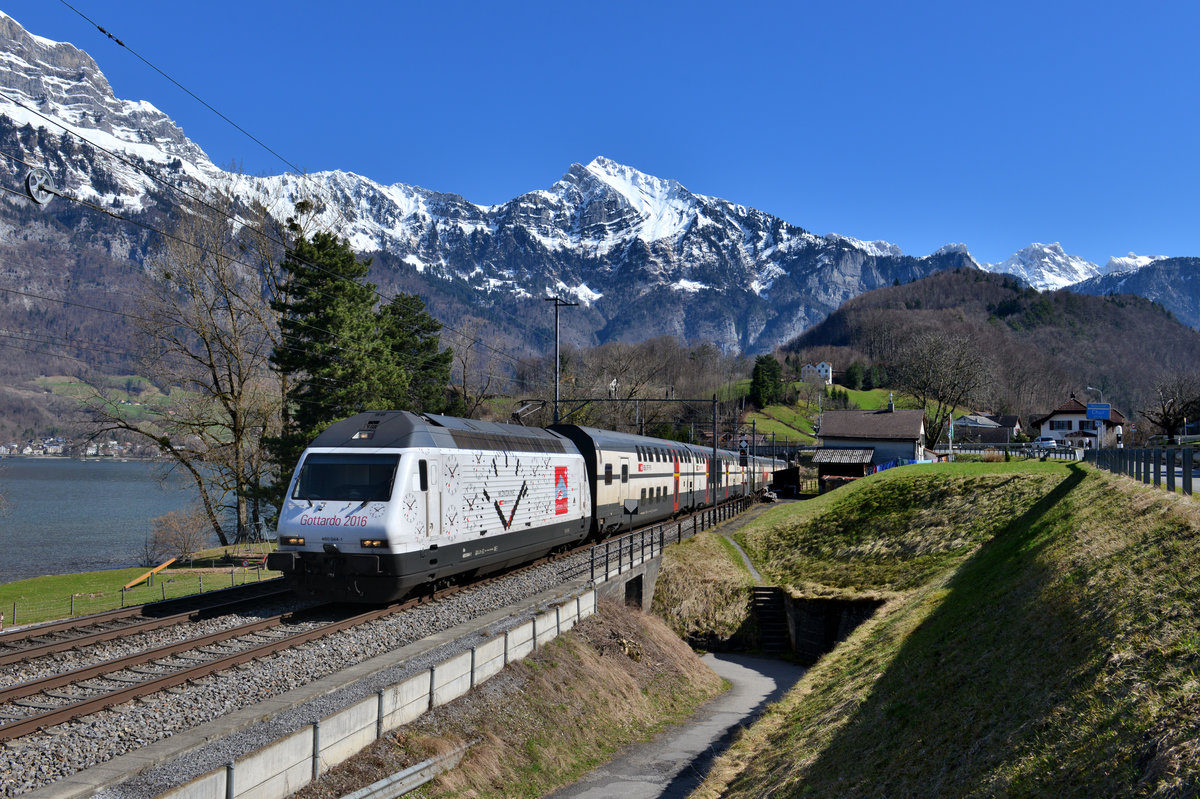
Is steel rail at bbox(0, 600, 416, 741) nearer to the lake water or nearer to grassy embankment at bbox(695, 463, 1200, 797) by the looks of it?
grassy embankment at bbox(695, 463, 1200, 797)

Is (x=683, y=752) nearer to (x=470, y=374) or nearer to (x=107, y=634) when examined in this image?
(x=107, y=634)

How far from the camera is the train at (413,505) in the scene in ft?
53.7

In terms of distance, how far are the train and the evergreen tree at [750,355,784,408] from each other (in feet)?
419

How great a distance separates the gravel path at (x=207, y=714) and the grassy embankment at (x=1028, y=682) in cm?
662

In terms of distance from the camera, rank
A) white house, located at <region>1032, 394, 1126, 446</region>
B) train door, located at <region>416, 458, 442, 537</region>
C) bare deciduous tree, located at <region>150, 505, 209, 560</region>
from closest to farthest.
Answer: train door, located at <region>416, 458, 442, 537</region> < bare deciduous tree, located at <region>150, 505, 209, 560</region> < white house, located at <region>1032, 394, 1126, 446</region>

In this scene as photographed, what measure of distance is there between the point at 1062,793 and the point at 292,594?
1638 centimetres

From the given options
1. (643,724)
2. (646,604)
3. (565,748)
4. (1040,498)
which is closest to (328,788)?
(565,748)

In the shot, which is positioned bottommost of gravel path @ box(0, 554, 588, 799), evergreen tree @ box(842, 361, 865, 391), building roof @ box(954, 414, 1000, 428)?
gravel path @ box(0, 554, 588, 799)

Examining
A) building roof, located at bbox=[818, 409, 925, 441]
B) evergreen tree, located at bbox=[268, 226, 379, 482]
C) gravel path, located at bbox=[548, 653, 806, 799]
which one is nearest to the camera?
gravel path, located at bbox=[548, 653, 806, 799]

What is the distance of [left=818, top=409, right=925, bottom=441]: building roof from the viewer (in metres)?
67.4

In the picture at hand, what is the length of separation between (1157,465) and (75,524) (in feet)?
241

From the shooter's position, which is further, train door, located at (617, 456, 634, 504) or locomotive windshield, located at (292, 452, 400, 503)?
train door, located at (617, 456, 634, 504)

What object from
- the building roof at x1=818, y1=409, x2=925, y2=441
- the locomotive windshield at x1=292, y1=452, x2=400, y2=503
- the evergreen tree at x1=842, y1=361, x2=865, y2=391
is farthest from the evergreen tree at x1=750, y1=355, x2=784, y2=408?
the locomotive windshield at x1=292, y1=452, x2=400, y2=503

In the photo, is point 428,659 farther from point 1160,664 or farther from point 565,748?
point 1160,664
